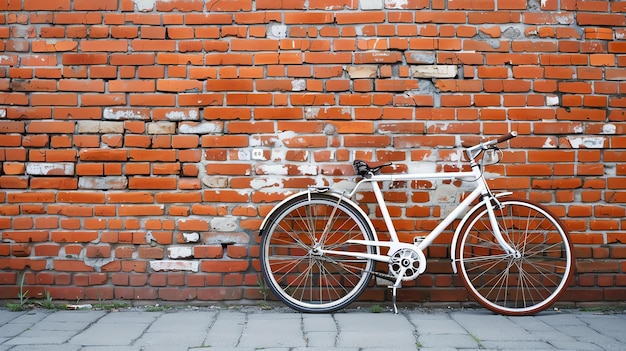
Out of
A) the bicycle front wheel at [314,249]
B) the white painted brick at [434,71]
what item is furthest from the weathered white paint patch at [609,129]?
the bicycle front wheel at [314,249]

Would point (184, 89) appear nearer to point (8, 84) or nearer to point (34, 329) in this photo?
point (8, 84)

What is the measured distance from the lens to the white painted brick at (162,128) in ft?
12.7

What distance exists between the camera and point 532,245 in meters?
3.88

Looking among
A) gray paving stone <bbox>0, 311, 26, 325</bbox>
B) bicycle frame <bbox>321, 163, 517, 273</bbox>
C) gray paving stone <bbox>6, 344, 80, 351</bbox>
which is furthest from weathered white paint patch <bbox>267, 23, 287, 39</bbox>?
gray paving stone <bbox>0, 311, 26, 325</bbox>

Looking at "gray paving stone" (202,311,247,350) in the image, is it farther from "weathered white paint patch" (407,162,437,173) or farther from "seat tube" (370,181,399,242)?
"weathered white paint patch" (407,162,437,173)

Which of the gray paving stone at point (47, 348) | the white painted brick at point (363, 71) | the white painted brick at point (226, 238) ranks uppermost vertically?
the white painted brick at point (363, 71)

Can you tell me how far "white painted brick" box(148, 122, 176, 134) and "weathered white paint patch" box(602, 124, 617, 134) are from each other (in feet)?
10.0

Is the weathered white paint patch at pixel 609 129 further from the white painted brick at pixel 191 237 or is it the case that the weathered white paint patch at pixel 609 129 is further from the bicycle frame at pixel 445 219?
the white painted brick at pixel 191 237

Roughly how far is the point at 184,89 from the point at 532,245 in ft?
8.86

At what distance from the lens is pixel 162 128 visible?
3.88 m

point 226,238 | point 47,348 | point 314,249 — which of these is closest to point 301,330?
point 314,249

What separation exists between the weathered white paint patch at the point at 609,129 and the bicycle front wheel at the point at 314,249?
1.89 m

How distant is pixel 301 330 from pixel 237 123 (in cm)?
151

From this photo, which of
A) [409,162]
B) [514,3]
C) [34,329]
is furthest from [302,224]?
[514,3]
